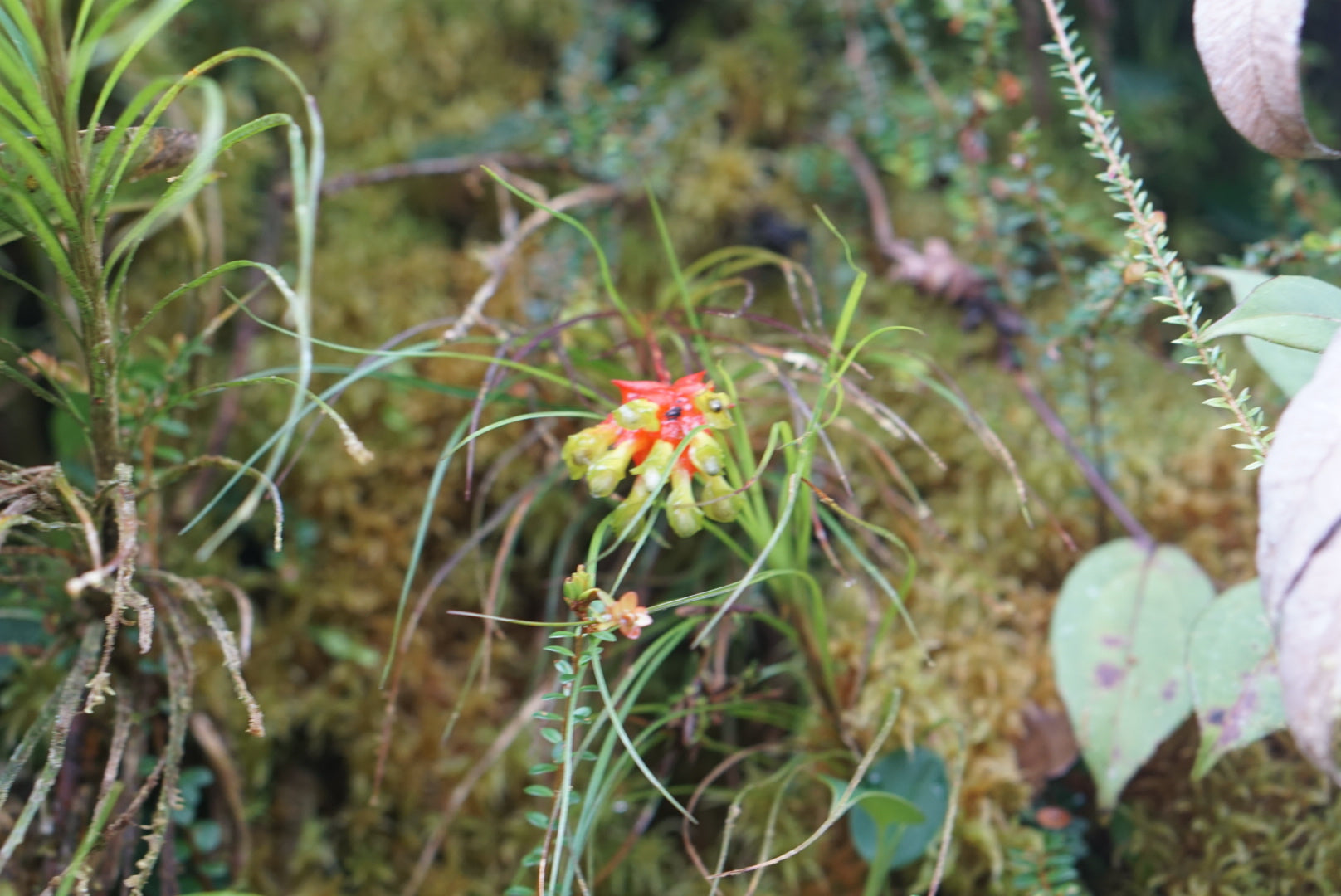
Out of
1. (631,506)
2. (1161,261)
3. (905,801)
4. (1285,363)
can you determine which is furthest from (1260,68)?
(905,801)

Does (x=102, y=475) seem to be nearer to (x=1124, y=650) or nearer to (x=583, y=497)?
(x=583, y=497)

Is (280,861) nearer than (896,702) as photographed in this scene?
No

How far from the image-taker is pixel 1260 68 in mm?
659

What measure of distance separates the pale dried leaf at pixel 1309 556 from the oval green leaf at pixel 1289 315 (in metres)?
0.07

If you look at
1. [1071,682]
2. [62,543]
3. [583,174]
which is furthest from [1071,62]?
[62,543]

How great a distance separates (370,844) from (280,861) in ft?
0.32

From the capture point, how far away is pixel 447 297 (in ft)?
4.22

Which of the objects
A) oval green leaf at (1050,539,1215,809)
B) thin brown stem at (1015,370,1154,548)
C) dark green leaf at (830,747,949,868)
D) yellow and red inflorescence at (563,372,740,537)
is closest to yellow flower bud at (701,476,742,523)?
yellow and red inflorescence at (563,372,740,537)

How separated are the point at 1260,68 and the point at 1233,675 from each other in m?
0.51

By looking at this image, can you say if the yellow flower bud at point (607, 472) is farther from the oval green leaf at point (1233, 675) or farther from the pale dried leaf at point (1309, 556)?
the oval green leaf at point (1233, 675)

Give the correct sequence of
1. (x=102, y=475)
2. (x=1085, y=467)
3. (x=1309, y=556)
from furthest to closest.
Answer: (x=1085, y=467) < (x=102, y=475) < (x=1309, y=556)

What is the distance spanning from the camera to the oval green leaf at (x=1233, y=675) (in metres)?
0.75

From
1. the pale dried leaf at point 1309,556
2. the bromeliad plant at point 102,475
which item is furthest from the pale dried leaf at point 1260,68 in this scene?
the bromeliad plant at point 102,475

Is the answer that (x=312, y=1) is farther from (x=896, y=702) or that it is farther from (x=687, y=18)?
(x=896, y=702)
